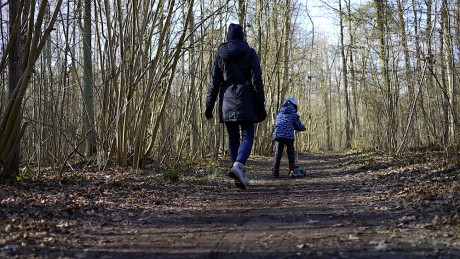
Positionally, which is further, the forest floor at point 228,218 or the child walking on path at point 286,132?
the child walking on path at point 286,132

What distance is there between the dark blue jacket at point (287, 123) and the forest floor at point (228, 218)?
1.80 metres

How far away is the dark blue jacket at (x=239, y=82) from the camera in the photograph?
582 centimetres

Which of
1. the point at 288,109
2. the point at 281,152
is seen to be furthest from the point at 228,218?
the point at 288,109

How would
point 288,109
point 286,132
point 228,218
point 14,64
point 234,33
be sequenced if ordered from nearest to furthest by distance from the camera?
point 228,218, point 14,64, point 234,33, point 286,132, point 288,109

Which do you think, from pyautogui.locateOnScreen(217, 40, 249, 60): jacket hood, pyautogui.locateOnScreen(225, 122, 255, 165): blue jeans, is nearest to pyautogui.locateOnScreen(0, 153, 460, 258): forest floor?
pyautogui.locateOnScreen(225, 122, 255, 165): blue jeans

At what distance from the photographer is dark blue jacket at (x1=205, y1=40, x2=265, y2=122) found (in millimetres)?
5824

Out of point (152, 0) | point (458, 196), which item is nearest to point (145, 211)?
point (458, 196)

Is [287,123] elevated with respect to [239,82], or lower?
lower

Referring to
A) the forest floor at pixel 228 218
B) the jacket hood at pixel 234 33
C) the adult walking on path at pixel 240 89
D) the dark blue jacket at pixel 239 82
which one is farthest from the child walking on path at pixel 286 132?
the jacket hood at pixel 234 33

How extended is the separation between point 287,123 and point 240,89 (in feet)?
8.65

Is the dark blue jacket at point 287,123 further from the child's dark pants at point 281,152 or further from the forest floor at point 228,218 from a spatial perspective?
the forest floor at point 228,218

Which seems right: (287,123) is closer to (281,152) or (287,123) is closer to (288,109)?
(288,109)

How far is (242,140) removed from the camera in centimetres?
596

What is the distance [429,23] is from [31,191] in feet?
30.9
